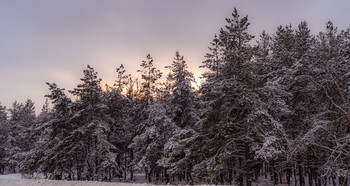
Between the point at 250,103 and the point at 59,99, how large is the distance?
17.9 metres

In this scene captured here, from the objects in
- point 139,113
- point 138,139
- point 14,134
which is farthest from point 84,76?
point 14,134

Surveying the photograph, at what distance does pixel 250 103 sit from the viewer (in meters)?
14.6

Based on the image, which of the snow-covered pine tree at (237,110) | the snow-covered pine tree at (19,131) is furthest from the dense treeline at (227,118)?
the snow-covered pine tree at (19,131)

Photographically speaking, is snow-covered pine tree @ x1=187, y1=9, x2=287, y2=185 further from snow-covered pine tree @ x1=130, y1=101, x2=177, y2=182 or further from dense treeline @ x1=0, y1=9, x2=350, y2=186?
snow-covered pine tree @ x1=130, y1=101, x2=177, y2=182

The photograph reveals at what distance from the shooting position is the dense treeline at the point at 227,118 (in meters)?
13.5

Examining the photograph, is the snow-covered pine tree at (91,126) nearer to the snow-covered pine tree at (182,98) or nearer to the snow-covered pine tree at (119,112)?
the snow-covered pine tree at (119,112)

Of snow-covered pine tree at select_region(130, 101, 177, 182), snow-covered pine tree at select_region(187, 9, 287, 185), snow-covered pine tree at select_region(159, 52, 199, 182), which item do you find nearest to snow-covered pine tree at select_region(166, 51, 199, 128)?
snow-covered pine tree at select_region(159, 52, 199, 182)

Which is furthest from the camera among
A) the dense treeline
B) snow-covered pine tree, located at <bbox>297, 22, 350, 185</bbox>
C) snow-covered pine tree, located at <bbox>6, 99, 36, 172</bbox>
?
snow-covered pine tree, located at <bbox>6, 99, 36, 172</bbox>

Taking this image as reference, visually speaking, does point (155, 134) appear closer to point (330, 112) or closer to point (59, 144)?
point (59, 144)

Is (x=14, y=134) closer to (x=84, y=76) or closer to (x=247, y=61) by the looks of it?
(x=84, y=76)

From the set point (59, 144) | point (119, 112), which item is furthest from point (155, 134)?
point (59, 144)

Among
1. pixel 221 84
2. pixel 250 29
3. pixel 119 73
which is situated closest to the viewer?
pixel 221 84

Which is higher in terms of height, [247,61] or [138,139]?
[247,61]

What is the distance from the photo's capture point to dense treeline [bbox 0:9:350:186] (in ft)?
44.2
